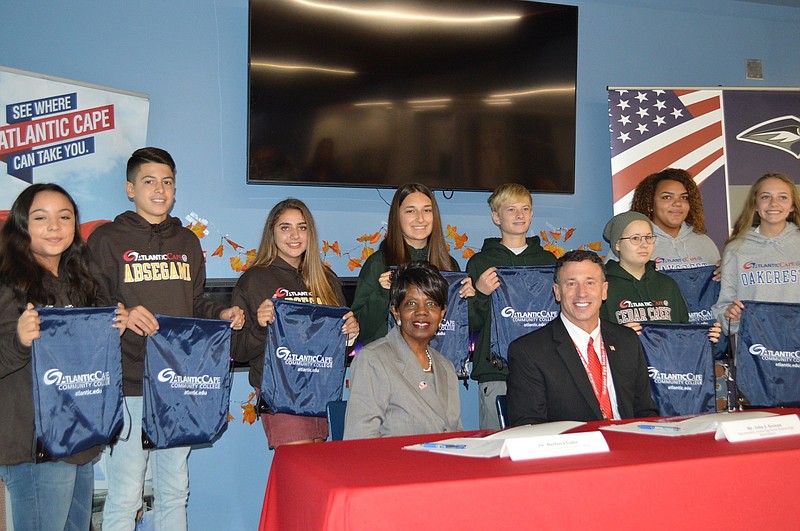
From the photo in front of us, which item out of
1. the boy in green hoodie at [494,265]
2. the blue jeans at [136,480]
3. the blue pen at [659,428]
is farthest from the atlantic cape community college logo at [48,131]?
the blue pen at [659,428]

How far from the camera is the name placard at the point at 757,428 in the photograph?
7.54ft

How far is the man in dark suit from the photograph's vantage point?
3000 mm

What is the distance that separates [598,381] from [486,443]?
1075mm

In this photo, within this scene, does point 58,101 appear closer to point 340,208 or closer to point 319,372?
point 340,208

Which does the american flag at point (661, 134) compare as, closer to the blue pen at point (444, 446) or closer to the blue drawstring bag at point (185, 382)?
the blue drawstring bag at point (185, 382)

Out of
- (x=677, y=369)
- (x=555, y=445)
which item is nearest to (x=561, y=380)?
(x=555, y=445)

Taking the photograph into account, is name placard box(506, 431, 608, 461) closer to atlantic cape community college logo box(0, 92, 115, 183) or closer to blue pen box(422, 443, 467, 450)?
blue pen box(422, 443, 467, 450)

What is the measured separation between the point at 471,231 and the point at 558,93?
52.1 inches

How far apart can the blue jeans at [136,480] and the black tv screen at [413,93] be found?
1.94 m

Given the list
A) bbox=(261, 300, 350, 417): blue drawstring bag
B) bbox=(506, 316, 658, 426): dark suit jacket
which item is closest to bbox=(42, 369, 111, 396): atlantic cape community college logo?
bbox=(261, 300, 350, 417): blue drawstring bag

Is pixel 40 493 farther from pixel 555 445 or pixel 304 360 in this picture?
pixel 555 445

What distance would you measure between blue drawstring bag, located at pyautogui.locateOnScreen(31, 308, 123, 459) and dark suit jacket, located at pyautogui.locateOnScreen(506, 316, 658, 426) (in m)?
1.77

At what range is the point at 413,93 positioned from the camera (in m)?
5.30

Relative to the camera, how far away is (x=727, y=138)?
236 inches
